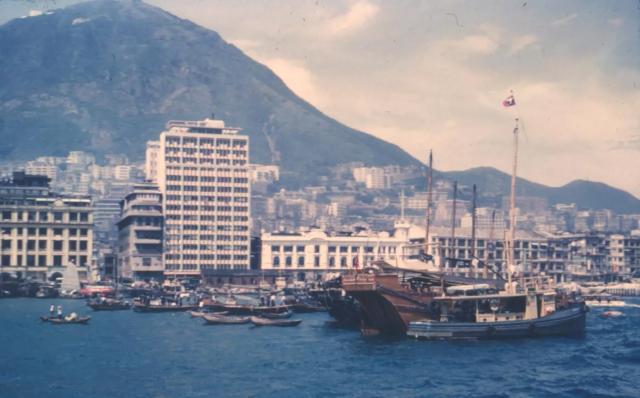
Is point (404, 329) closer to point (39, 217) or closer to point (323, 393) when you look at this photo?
point (323, 393)

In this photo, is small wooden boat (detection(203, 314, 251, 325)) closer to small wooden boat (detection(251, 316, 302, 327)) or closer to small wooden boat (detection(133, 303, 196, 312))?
small wooden boat (detection(251, 316, 302, 327))

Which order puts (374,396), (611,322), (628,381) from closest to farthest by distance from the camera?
(374,396) < (628,381) < (611,322)

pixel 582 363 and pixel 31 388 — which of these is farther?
pixel 582 363

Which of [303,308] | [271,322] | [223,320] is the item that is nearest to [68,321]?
[223,320]

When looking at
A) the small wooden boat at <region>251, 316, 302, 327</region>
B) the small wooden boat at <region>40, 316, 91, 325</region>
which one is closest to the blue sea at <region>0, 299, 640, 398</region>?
the small wooden boat at <region>251, 316, 302, 327</region>

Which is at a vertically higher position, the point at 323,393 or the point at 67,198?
the point at 67,198

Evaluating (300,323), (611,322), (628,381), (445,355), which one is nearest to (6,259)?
(300,323)

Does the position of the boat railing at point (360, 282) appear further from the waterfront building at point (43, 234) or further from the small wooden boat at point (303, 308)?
the waterfront building at point (43, 234)
